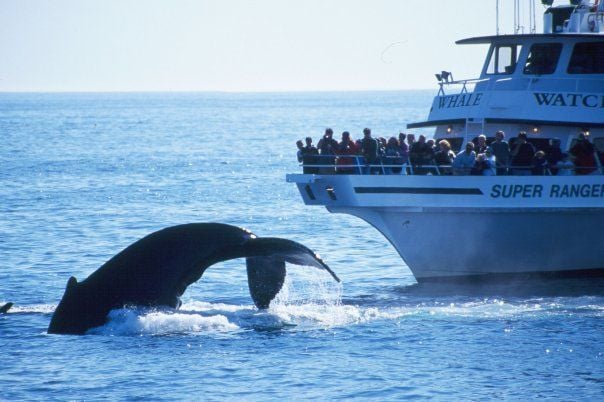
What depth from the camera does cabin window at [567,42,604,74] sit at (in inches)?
1251

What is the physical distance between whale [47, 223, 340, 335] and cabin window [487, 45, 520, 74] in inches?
478

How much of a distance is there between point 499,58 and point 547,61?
5.20 ft

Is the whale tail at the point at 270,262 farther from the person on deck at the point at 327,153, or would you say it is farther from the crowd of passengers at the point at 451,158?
the crowd of passengers at the point at 451,158

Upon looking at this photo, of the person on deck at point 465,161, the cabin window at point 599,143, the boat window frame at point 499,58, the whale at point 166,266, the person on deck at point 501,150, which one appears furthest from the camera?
the boat window frame at point 499,58

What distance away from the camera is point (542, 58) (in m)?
32.3

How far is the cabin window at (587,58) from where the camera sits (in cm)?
3178

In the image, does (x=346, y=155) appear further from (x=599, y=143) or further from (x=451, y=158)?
(x=599, y=143)

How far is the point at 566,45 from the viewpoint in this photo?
3183 cm

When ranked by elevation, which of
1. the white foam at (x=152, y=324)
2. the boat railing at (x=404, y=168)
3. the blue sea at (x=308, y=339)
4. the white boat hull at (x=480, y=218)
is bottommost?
the blue sea at (x=308, y=339)

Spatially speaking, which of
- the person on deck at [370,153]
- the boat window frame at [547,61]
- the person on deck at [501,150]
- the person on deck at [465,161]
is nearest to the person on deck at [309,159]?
the person on deck at [370,153]

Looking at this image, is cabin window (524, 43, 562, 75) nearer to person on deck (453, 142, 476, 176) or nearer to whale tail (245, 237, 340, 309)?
person on deck (453, 142, 476, 176)

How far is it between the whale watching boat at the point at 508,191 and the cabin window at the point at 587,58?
0.08ft

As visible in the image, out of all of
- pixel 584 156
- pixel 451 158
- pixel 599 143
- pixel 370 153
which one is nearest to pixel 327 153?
pixel 370 153

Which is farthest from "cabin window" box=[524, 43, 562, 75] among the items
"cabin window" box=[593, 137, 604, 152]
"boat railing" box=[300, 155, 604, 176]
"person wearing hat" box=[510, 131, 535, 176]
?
"boat railing" box=[300, 155, 604, 176]
